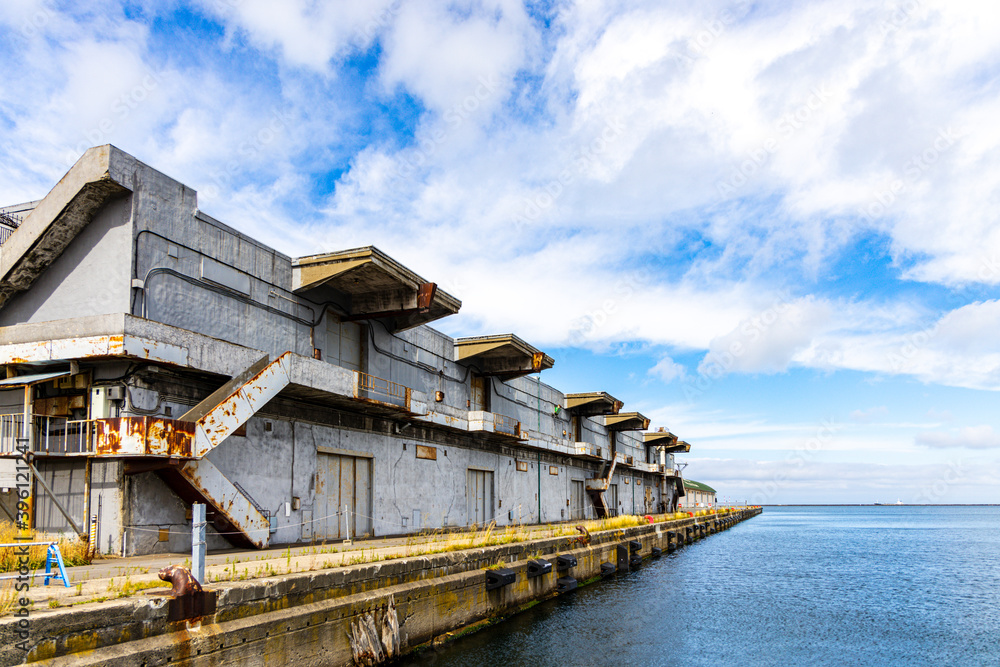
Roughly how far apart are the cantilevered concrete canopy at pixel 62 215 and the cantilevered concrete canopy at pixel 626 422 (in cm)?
4962

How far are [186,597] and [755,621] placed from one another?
19.3m

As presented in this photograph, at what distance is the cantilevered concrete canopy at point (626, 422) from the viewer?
6191 cm

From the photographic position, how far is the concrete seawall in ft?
28.5

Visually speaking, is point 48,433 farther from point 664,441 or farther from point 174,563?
point 664,441

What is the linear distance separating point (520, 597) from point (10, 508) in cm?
1438

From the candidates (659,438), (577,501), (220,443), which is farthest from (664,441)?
(220,443)

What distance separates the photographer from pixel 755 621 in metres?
22.8

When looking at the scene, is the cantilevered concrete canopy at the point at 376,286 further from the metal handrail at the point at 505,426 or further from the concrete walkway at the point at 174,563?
the concrete walkway at the point at 174,563

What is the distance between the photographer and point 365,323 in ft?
90.6

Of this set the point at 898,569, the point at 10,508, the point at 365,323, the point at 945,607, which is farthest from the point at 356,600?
the point at 898,569

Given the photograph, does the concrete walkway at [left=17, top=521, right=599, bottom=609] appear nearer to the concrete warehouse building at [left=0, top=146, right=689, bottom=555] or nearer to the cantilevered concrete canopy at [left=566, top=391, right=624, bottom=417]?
the concrete warehouse building at [left=0, top=146, right=689, bottom=555]

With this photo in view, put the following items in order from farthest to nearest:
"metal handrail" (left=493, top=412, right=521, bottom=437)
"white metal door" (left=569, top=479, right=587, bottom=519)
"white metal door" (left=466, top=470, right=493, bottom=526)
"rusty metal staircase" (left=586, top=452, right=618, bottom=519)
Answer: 1. "rusty metal staircase" (left=586, top=452, right=618, bottom=519)
2. "white metal door" (left=569, top=479, right=587, bottom=519)
3. "white metal door" (left=466, top=470, right=493, bottom=526)
4. "metal handrail" (left=493, top=412, right=521, bottom=437)

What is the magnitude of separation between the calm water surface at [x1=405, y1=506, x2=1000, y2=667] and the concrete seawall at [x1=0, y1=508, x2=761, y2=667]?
36.2 inches

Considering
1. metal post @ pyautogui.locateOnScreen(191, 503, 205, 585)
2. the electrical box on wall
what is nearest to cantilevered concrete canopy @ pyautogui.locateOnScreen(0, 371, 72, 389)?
the electrical box on wall
